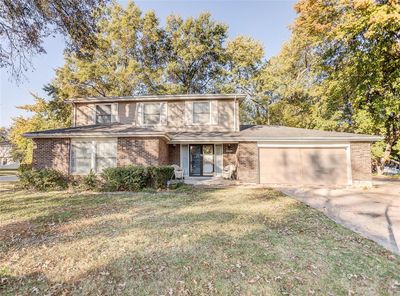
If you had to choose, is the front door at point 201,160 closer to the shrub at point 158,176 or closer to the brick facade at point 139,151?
the brick facade at point 139,151

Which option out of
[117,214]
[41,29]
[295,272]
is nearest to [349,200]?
[295,272]

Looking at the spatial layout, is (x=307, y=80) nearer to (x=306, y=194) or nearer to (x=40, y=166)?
(x=306, y=194)

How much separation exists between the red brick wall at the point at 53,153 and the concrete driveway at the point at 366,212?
11.6 meters

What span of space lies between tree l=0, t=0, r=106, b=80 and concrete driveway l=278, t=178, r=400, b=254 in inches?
396

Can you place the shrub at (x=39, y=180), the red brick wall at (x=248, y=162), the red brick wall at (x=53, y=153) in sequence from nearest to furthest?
the shrub at (x=39, y=180) → the red brick wall at (x=53, y=153) → the red brick wall at (x=248, y=162)

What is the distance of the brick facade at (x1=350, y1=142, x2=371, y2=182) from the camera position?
11.7m

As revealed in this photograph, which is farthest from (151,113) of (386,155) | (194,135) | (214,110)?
(386,155)

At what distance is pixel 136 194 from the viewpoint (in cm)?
909

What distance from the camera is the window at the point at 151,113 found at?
1484 centimetres

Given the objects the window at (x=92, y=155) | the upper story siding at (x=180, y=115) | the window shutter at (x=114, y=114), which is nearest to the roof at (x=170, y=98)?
the upper story siding at (x=180, y=115)

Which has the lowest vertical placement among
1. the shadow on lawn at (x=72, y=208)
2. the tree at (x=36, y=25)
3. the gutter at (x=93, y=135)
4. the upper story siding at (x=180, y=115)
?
the shadow on lawn at (x=72, y=208)

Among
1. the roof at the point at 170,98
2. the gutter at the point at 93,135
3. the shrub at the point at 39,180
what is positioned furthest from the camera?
the roof at the point at 170,98

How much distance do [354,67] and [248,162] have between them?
11756mm

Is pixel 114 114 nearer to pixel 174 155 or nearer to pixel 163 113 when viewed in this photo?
pixel 163 113
